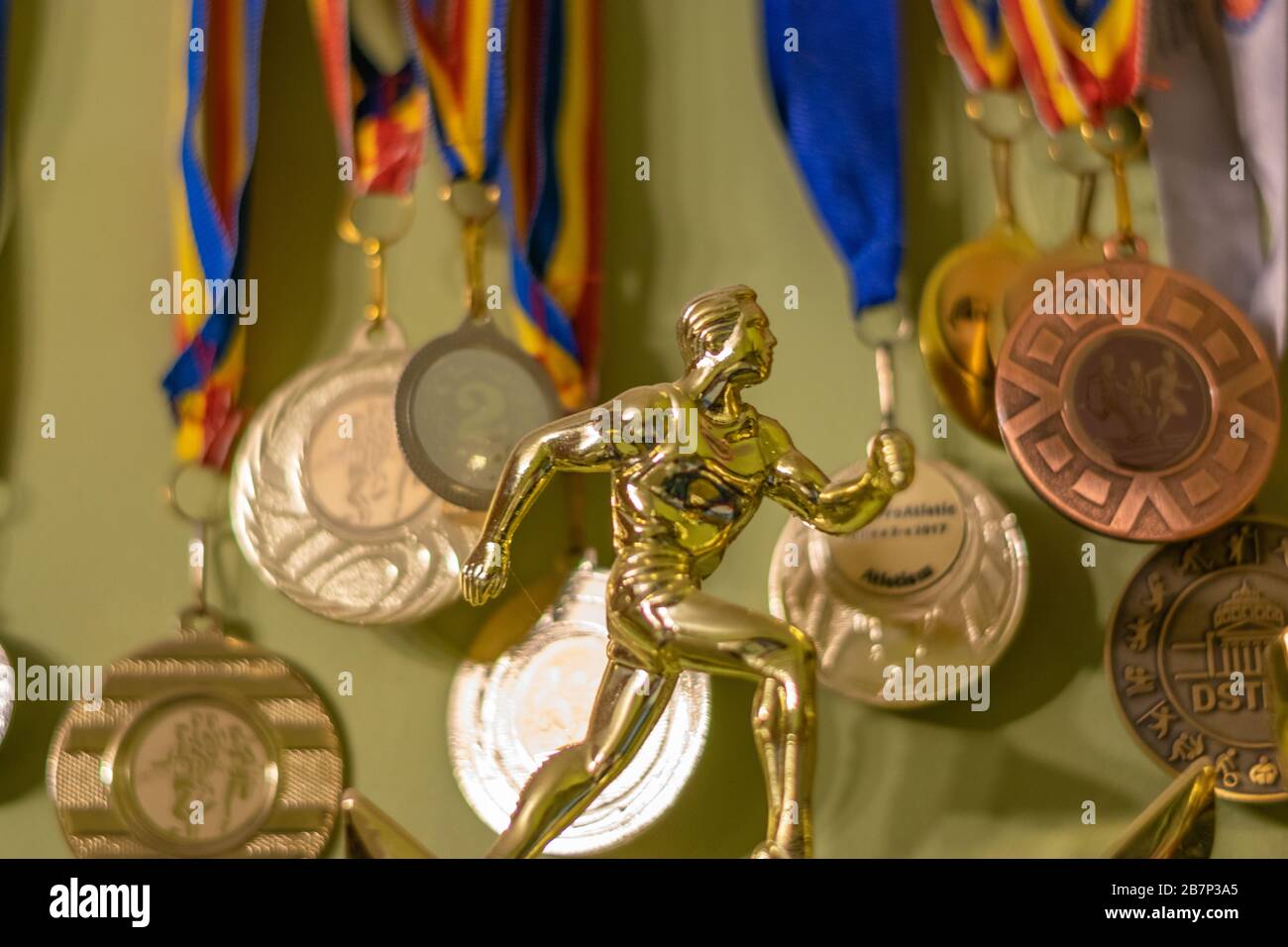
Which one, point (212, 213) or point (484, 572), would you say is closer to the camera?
point (484, 572)

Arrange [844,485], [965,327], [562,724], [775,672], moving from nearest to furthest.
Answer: [775,672] → [844,485] → [562,724] → [965,327]

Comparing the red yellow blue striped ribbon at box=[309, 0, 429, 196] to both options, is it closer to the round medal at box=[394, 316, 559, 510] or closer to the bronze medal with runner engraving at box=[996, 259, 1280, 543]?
the round medal at box=[394, 316, 559, 510]

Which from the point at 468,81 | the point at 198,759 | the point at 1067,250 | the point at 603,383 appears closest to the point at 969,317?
the point at 1067,250

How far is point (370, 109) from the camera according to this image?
1980 millimetres

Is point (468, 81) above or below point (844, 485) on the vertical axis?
above

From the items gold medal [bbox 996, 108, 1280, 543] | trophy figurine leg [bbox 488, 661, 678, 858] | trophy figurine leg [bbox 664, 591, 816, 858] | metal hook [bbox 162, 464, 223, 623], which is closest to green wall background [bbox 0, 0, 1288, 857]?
metal hook [bbox 162, 464, 223, 623]

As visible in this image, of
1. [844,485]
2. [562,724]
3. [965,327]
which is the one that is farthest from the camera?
[965,327]

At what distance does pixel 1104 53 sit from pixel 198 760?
4.43 ft

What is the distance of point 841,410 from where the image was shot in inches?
76.9

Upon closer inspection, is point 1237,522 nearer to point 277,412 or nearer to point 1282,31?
point 1282,31

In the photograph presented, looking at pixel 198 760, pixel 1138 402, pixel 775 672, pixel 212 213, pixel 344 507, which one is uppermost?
pixel 212 213

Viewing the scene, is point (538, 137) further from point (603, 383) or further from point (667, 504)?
point (667, 504)

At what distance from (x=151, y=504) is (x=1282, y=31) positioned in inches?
58.7

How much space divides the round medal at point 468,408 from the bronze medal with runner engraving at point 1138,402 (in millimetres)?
533
